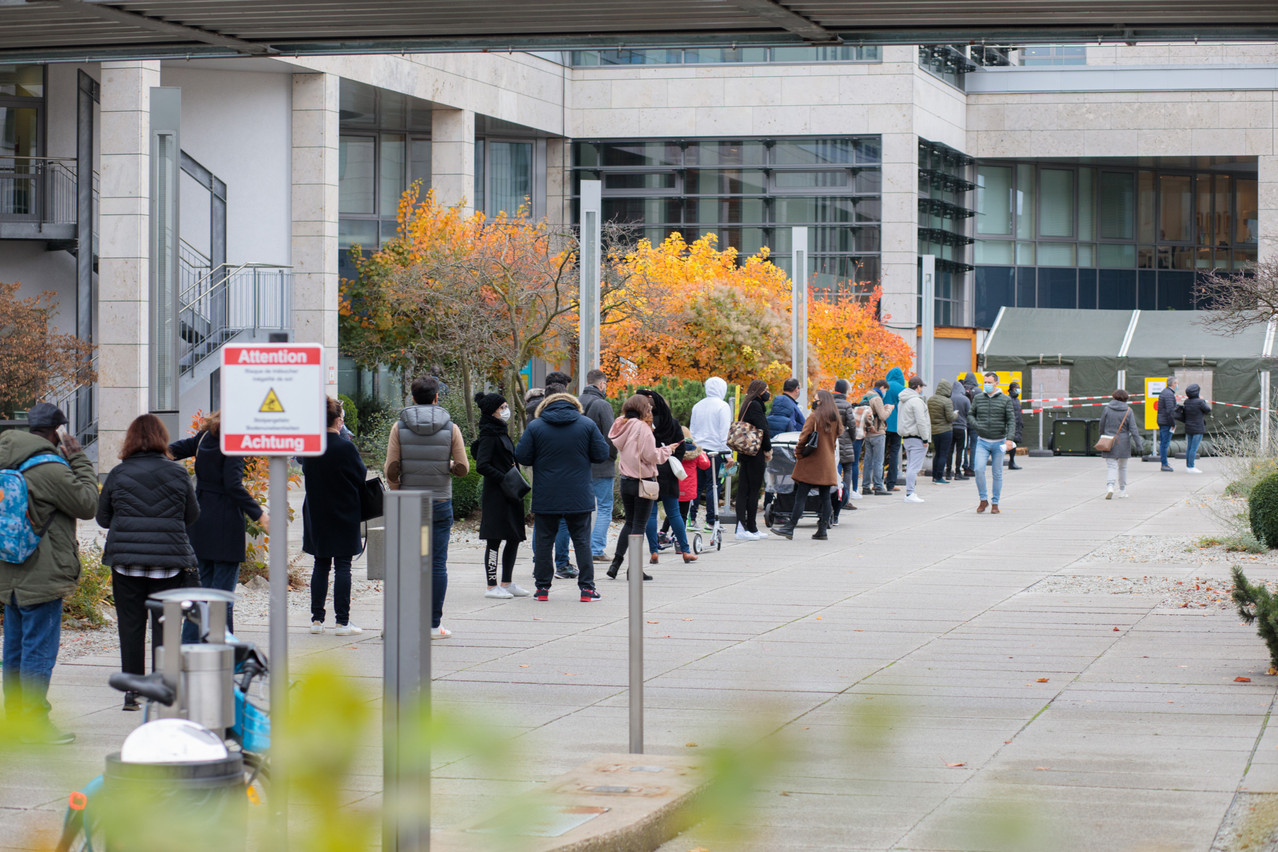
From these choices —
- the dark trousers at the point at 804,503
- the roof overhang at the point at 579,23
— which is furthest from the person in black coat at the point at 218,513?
the dark trousers at the point at 804,503

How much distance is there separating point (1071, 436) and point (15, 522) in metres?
31.6

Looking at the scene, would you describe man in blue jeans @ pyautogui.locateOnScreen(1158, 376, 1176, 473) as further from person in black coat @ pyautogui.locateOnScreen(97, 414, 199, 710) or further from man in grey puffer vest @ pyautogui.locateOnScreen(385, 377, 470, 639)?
person in black coat @ pyautogui.locateOnScreen(97, 414, 199, 710)

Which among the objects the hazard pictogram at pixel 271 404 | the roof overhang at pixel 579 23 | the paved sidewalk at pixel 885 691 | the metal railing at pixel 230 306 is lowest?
the paved sidewalk at pixel 885 691

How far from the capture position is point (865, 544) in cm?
1733

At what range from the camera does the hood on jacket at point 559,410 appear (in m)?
12.6

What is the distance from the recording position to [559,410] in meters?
12.7

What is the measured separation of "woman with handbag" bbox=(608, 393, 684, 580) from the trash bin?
78.9 feet

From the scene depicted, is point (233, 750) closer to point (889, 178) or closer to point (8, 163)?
point (8, 163)

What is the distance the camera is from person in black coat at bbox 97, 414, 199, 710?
26.5 feet

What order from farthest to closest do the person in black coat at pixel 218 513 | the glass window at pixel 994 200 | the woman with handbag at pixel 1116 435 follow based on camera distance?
the glass window at pixel 994 200 < the woman with handbag at pixel 1116 435 < the person in black coat at pixel 218 513

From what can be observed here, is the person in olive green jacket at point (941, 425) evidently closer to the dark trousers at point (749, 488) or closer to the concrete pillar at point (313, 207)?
the dark trousers at point (749, 488)

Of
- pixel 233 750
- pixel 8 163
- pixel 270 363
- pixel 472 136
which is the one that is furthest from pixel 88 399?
pixel 233 750

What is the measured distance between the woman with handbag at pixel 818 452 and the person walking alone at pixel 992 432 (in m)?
4.02

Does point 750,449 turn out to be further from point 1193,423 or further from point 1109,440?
point 1193,423
